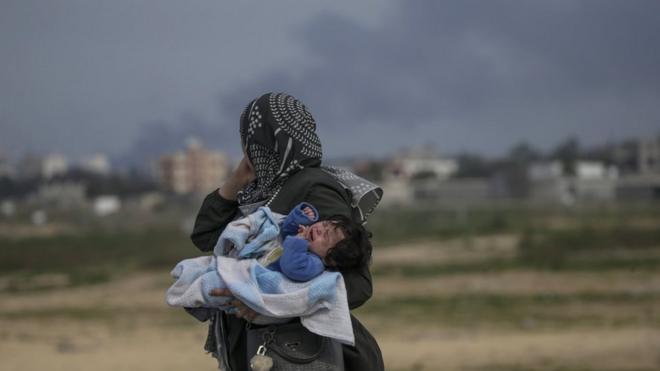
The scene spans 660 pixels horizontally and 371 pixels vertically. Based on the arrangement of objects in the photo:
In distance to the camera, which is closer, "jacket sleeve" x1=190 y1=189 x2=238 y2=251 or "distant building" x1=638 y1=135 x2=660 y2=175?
"jacket sleeve" x1=190 y1=189 x2=238 y2=251

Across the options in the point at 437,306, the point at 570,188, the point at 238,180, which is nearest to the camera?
the point at 238,180

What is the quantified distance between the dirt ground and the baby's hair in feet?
24.8

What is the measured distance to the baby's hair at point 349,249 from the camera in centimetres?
278

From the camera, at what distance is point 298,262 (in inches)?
107

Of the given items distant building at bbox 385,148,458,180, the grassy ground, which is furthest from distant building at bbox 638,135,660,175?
the grassy ground

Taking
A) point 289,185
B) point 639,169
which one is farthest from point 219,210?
point 639,169

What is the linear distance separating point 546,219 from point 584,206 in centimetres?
755

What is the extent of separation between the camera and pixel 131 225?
53.4 metres

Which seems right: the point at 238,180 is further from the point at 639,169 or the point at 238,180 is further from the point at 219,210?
the point at 639,169

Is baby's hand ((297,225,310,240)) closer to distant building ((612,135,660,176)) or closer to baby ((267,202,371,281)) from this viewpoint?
baby ((267,202,371,281))

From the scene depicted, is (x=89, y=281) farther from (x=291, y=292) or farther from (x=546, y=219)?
(x=546, y=219)

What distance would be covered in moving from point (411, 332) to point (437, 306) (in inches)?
131

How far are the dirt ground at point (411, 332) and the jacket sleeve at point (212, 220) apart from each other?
7347mm

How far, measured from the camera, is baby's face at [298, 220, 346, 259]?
2773 mm
